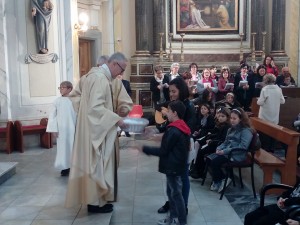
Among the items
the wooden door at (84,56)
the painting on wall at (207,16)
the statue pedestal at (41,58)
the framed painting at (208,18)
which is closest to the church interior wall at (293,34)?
the framed painting at (208,18)

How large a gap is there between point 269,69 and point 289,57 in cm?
239

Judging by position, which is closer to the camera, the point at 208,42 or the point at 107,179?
the point at 107,179

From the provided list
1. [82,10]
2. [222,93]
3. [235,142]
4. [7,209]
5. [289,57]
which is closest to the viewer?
[7,209]

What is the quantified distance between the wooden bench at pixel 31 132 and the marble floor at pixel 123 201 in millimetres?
1090

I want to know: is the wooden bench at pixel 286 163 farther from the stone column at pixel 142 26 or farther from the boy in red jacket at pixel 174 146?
the stone column at pixel 142 26

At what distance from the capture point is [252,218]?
3.69 metres

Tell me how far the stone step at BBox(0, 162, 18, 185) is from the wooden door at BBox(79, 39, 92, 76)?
5.18 m

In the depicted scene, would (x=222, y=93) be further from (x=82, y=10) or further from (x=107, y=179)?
(x=107, y=179)

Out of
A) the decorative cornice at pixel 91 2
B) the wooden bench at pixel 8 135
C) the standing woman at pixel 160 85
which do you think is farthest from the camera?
the decorative cornice at pixel 91 2

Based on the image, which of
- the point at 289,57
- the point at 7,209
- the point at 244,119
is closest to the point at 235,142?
the point at 244,119

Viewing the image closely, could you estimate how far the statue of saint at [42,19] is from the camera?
27.7 feet

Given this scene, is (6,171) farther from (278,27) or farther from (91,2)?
(278,27)

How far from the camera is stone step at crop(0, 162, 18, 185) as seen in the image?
20.2 ft

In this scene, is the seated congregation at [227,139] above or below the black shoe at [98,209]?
above
